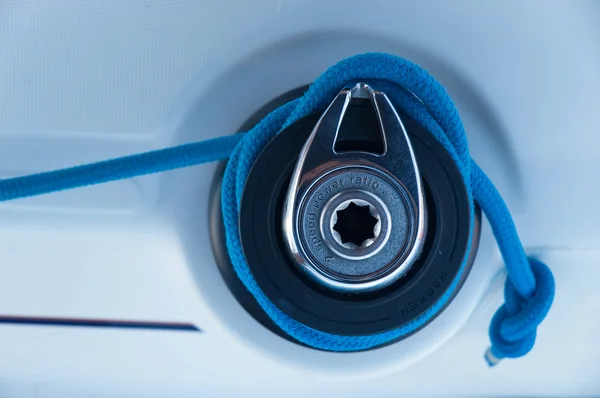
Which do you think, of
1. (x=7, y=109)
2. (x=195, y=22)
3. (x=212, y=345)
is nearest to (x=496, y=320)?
(x=212, y=345)

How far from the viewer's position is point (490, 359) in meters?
0.64

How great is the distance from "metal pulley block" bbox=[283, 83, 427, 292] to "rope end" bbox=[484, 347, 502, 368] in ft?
0.85

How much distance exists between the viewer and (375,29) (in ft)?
1.88

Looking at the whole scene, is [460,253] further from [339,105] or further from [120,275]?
[120,275]

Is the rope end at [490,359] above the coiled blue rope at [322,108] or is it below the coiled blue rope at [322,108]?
below

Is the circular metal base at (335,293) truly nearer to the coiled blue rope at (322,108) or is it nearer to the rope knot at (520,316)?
the coiled blue rope at (322,108)

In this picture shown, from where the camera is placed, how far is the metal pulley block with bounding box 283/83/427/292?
1.39 ft

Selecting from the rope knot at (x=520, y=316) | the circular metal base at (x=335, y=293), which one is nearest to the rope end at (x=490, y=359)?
the rope knot at (x=520, y=316)

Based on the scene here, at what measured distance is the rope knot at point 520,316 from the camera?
56cm

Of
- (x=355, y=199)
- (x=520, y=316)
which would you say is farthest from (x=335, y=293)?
(x=520, y=316)

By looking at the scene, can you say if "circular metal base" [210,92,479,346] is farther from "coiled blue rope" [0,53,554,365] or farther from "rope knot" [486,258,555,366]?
"rope knot" [486,258,555,366]

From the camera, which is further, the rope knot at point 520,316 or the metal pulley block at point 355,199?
the rope knot at point 520,316

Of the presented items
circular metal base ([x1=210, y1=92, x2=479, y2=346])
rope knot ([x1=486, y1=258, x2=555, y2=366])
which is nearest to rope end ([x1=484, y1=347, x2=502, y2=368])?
rope knot ([x1=486, y1=258, x2=555, y2=366])

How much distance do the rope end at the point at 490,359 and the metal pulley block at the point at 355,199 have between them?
26 centimetres
